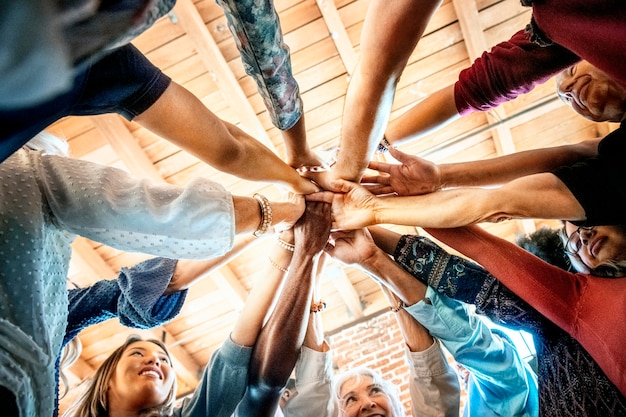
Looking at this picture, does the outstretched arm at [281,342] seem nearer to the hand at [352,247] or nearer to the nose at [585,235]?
the hand at [352,247]

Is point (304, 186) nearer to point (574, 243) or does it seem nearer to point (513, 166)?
point (513, 166)

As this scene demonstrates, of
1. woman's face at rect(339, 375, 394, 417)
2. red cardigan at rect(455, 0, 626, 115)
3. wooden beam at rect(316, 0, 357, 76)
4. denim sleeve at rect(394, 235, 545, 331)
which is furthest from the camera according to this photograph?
wooden beam at rect(316, 0, 357, 76)

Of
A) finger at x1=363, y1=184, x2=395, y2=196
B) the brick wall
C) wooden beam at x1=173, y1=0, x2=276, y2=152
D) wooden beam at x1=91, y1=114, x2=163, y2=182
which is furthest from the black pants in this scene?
the brick wall

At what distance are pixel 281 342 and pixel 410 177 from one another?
2.49 ft

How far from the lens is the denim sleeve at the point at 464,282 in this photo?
4.89 feet

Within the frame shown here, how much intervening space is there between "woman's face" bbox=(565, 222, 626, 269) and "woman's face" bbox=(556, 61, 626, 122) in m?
0.36

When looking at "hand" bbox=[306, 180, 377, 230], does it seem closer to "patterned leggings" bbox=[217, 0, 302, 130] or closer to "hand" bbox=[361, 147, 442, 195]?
"hand" bbox=[361, 147, 442, 195]

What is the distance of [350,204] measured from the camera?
1766mm

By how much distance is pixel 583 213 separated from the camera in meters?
1.26

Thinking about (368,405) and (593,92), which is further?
(368,405)

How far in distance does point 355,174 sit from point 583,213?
0.79 metres

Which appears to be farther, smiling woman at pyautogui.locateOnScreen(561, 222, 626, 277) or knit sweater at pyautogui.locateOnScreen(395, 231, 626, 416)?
smiling woman at pyautogui.locateOnScreen(561, 222, 626, 277)

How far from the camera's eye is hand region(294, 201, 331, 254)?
1.75m

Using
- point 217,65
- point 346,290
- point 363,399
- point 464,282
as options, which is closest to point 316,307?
point 363,399
